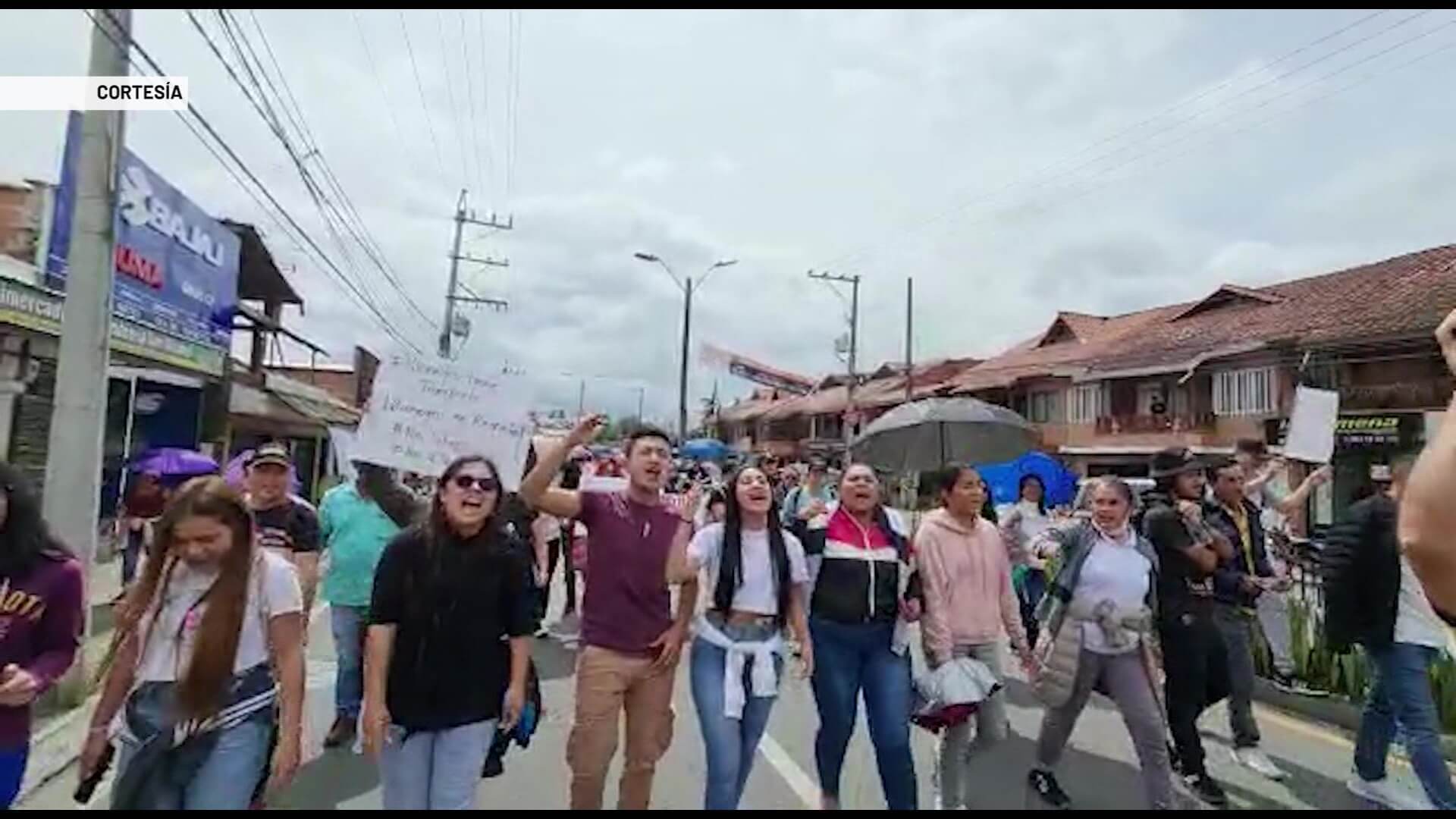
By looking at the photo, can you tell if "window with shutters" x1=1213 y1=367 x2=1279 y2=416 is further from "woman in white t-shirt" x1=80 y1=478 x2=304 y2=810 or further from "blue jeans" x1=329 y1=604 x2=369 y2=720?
"woman in white t-shirt" x1=80 y1=478 x2=304 y2=810

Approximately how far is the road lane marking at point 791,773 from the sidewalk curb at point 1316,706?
3.39m

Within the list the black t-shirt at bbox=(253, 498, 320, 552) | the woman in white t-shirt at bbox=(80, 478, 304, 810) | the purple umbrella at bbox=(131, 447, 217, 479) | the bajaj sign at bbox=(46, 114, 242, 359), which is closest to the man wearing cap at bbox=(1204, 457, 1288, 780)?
the woman in white t-shirt at bbox=(80, 478, 304, 810)

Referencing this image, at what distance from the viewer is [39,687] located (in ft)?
10.00

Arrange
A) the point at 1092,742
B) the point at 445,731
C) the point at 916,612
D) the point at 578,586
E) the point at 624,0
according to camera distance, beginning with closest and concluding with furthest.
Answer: the point at 624,0 → the point at 445,731 → the point at 916,612 → the point at 1092,742 → the point at 578,586

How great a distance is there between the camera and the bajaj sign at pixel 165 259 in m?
11.1

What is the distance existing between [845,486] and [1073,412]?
30.9m

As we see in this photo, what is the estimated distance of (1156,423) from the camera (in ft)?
94.7

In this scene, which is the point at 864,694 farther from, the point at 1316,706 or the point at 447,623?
the point at 1316,706

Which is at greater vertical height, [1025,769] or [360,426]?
[360,426]

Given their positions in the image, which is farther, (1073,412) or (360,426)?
(1073,412)

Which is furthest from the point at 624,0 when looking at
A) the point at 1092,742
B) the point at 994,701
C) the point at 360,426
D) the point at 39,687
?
the point at 1092,742

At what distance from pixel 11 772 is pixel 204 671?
739 millimetres

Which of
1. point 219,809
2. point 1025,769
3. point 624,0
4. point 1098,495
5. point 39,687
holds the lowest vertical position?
point 1025,769

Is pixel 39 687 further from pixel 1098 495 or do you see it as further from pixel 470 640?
pixel 1098 495
